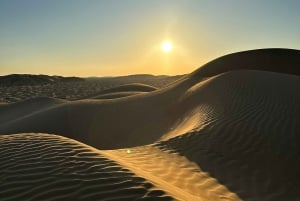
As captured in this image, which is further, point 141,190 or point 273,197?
point 273,197

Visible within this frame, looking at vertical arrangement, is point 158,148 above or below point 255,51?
below

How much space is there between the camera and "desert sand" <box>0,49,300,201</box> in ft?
13.6

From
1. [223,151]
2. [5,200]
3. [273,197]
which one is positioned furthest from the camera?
[223,151]

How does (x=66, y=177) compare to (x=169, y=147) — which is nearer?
(x=66, y=177)

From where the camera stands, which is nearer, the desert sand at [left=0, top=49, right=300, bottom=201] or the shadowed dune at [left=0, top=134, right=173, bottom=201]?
the shadowed dune at [left=0, top=134, right=173, bottom=201]

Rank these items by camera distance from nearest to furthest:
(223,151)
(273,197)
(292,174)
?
(273,197) → (292,174) → (223,151)

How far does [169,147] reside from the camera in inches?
305

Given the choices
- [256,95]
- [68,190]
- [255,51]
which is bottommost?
[68,190]

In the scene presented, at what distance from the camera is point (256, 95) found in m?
12.1

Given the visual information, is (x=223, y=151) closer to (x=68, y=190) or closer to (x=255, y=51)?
(x=68, y=190)

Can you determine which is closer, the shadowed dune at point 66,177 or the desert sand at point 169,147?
the shadowed dune at point 66,177

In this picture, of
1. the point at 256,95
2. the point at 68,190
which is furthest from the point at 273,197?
the point at 256,95

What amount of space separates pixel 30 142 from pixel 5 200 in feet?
6.92

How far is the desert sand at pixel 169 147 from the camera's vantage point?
4.15 metres
